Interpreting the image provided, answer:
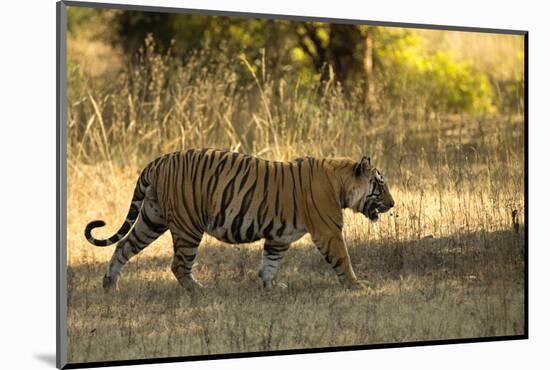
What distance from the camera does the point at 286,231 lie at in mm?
6516

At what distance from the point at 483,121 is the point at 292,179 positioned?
290 centimetres

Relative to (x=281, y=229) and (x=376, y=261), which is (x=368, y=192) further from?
(x=281, y=229)

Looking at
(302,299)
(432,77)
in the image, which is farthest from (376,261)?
(432,77)

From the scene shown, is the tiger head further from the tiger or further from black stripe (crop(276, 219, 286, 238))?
black stripe (crop(276, 219, 286, 238))

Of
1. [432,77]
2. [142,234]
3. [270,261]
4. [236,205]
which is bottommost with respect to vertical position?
[270,261]

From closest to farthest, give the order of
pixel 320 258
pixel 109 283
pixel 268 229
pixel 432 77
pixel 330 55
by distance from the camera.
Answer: pixel 109 283
pixel 268 229
pixel 320 258
pixel 432 77
pixel 330 55

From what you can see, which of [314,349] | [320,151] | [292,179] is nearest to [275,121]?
[320,151]

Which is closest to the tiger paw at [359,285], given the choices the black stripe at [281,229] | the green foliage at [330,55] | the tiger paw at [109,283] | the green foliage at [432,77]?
the black stripe at [281,229]

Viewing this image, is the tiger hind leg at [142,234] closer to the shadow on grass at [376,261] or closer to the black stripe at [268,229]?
the shadow on grass at [376,261]

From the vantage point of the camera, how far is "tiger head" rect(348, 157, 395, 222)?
664 centimetres

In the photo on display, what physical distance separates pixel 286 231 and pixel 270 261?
0.26 meters

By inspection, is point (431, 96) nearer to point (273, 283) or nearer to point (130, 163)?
point (130, 163)

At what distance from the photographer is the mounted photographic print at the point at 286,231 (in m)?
6.14

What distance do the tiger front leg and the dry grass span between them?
0.29ft
